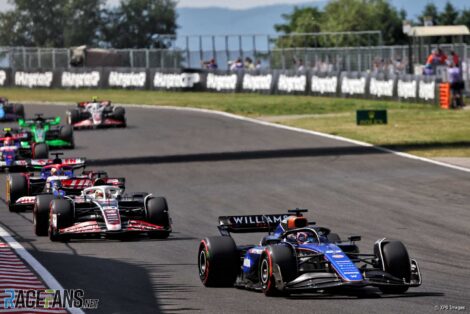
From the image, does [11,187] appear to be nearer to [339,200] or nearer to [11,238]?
[11,238]

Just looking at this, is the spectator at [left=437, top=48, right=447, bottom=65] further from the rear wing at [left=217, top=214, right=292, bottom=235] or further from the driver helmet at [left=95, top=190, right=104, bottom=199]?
the rear wing at [left=217, top=214, right=292, bottom=235]

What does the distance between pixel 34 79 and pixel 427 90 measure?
32352 millimetres

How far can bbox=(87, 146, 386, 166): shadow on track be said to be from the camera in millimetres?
31766

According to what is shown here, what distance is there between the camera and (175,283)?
14156mm

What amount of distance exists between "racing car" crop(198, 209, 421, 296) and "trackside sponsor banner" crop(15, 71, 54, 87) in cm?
5880

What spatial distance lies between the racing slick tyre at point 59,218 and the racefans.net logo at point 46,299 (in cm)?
490

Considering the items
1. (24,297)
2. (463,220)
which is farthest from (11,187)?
(24,297)

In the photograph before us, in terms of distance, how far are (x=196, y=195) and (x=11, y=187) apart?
405 centimetres

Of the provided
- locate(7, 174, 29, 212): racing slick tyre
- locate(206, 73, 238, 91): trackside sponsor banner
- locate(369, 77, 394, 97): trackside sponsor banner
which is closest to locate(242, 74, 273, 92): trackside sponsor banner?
locate(206, 73, 238, 91): trackside sponsor banner

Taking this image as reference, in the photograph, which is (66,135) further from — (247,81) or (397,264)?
(247,81)

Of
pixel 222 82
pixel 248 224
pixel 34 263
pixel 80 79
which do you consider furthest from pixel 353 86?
pixel 248 224

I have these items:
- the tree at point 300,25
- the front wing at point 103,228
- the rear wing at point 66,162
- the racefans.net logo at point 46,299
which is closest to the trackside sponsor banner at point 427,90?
A: the rear wing at point 66,162

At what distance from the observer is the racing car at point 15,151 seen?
29.1 metres

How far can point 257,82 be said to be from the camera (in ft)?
194
